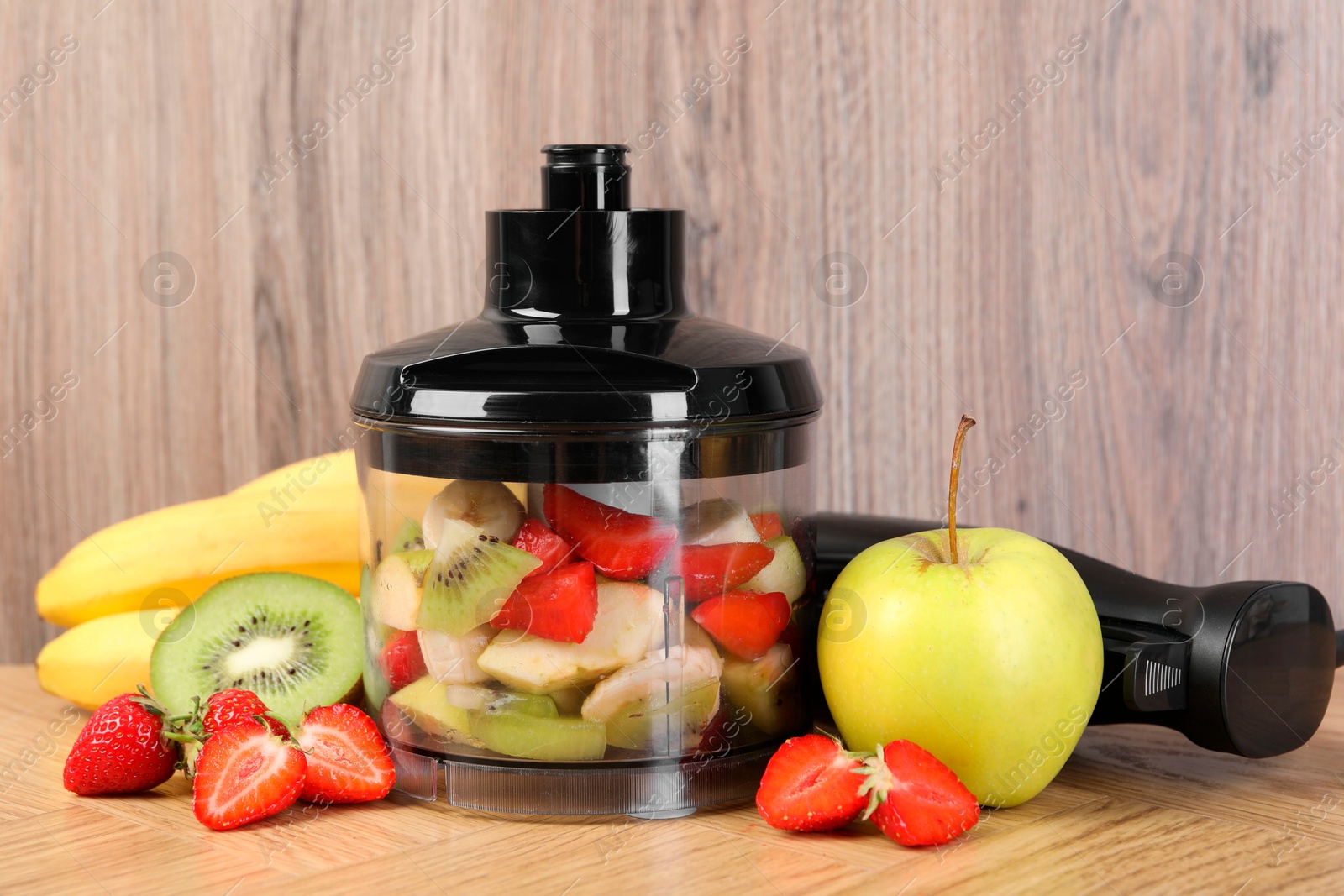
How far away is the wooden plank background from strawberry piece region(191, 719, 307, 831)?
0.50 metres

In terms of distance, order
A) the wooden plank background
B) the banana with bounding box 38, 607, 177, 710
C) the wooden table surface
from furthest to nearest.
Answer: the wooden plank background → the banana with bounding box 38, 607, 177, 710 → the wooden table surface

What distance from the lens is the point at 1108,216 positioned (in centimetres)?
101

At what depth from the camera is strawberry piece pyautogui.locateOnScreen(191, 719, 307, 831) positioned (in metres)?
0.64

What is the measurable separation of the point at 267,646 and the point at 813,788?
0.35 m

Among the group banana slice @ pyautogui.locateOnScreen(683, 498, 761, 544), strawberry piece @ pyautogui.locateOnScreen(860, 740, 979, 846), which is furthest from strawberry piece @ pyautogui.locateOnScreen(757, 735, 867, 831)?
banana slice @ pyautogui.locateOnScreen(683, 498, 761, 544)

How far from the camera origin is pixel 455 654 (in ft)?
2.11

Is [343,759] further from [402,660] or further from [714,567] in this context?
[714,567]

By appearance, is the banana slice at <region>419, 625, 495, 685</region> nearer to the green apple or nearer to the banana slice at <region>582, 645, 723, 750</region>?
the banana slice at <region>582, 645, 723, 750</region>

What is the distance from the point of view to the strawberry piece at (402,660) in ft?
2.20

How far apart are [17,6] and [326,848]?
81cm

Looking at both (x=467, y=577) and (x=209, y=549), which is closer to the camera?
(x=467, y=577)

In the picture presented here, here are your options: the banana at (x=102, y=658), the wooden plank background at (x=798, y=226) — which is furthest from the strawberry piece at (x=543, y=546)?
the wooden plank background at (x=798, y=226)

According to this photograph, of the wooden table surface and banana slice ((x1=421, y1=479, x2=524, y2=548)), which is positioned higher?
banana slice ((x1=421, y1=479, x2=524, y2=548))

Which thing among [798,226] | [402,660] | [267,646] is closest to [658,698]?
→ [402,660]
